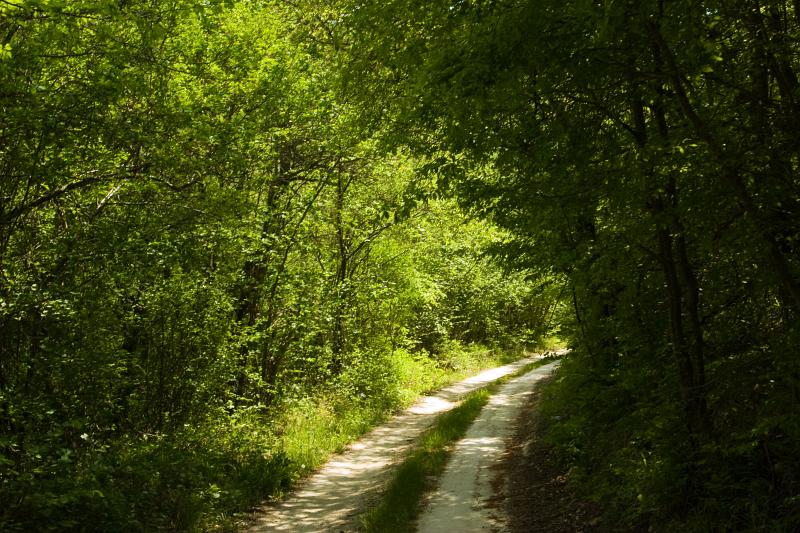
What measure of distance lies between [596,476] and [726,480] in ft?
9.01

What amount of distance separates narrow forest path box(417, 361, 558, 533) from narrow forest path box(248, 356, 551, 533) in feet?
3.84

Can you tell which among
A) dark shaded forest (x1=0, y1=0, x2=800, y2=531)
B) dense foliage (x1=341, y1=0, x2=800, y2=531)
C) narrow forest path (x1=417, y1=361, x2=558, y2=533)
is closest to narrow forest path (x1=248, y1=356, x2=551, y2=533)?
dark shaded forest (x1=0, y1=0, x2=800, y2=531)

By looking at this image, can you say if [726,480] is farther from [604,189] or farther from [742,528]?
[604,189]

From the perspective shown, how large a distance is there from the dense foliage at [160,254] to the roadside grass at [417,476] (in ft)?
6.70

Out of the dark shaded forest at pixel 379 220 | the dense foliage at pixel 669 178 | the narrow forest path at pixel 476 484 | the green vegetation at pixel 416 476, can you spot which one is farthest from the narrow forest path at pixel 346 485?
the dense foliage at pixel 669 178

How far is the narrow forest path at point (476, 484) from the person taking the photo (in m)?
7.88

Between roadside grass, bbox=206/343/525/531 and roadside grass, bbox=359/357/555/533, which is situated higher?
roadside grass, bbox=206/343/525/531

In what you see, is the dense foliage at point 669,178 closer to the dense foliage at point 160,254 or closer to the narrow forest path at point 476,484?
the narrow forest path at point 476,484

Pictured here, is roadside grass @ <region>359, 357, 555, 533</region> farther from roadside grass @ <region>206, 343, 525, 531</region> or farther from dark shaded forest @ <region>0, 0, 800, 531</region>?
dark shaded forest @ <region>0, 0, 800, 531</region>

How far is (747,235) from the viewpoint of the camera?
445cm

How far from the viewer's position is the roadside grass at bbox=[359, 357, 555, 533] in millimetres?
7992

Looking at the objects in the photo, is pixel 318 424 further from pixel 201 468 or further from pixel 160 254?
pixel 160 254

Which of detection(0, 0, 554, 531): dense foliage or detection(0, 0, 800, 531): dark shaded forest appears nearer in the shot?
detection(0, 0, 800, 531): dark shaded forest

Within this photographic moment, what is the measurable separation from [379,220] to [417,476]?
181 inches
